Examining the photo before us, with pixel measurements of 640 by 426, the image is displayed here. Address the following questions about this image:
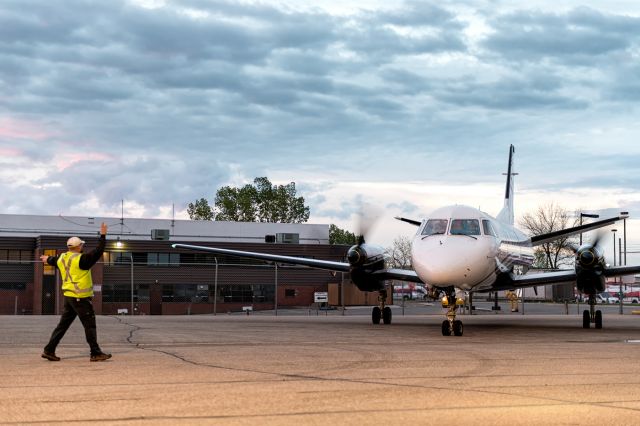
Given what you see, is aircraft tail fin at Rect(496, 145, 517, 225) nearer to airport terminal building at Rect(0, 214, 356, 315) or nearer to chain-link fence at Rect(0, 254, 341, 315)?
airport terminal building at Rect(0, 214, 356, 315)

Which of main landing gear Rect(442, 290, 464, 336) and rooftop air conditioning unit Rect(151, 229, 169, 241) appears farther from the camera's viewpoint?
rooftop air conditioning unit Rect(151, 229, 169, 241)

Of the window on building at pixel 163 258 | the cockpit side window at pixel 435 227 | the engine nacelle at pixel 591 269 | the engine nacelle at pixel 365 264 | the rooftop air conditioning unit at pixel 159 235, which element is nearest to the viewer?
the cockpit side window at pixel 435 227

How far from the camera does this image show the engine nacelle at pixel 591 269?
26125 mm

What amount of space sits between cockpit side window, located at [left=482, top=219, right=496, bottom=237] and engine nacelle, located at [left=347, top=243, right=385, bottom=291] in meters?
6.26

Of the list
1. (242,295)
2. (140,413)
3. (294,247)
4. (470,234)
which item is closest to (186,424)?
(140,413)

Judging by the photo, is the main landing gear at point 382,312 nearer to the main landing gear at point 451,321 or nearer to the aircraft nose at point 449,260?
the aircraft nose at point 449,260

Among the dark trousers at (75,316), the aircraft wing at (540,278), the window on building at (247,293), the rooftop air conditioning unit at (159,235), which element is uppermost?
the rooftop air conditioning unit at (159,235)

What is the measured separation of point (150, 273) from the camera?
227 ft

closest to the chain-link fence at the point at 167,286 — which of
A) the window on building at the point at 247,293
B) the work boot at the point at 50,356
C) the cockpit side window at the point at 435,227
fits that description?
the window on building at the point at 247,293

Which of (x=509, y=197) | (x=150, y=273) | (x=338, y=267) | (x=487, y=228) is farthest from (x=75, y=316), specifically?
(x=150, y=273)

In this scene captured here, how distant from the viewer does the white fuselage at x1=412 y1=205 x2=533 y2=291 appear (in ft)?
69.6

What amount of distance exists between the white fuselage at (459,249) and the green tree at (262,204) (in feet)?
355

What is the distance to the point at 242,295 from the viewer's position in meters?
70.3

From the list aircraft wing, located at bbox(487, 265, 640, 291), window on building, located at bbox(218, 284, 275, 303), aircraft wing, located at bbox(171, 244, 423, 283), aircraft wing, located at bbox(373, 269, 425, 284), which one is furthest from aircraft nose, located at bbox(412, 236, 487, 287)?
window on building, located at bbox(218, 284, 275, 303)
